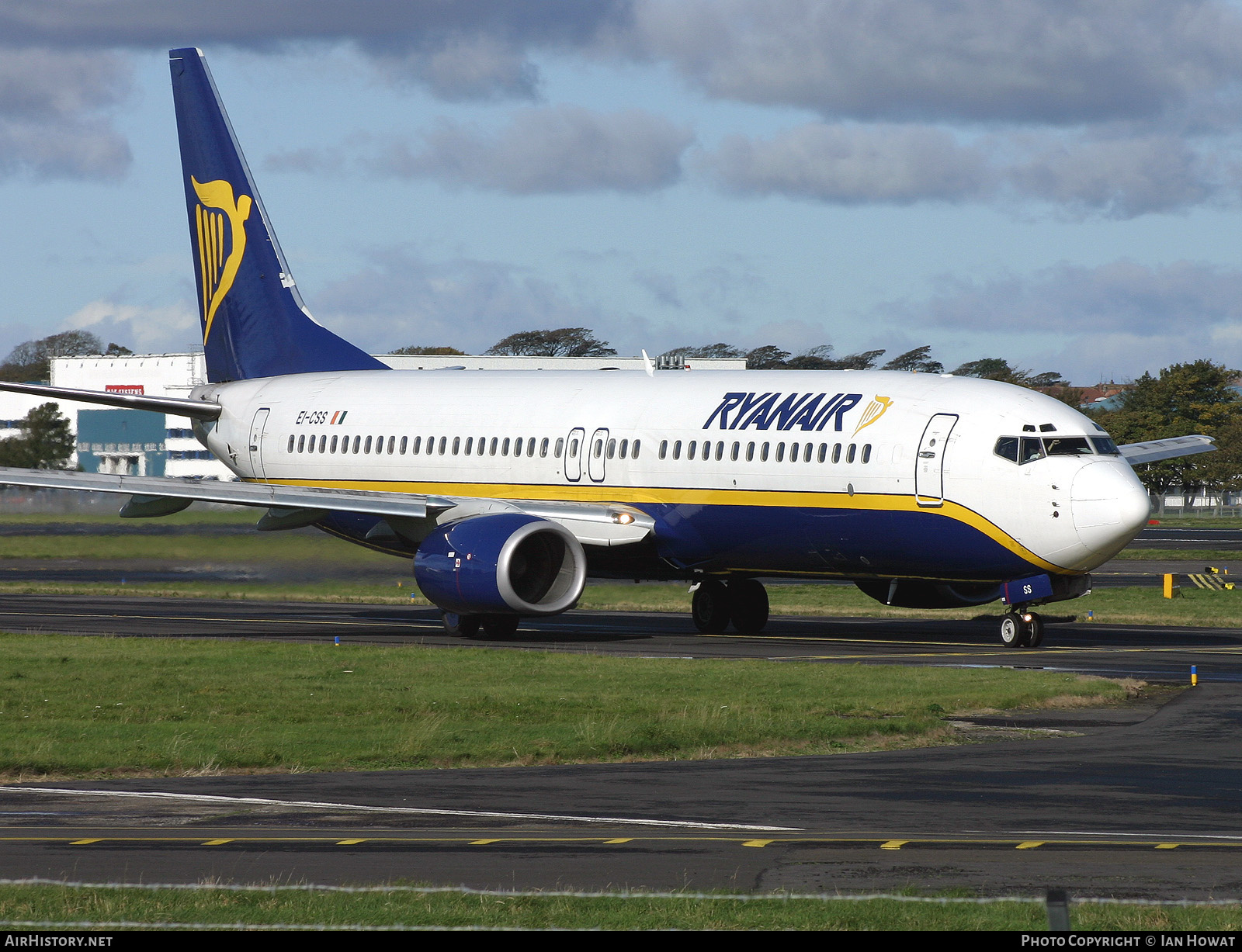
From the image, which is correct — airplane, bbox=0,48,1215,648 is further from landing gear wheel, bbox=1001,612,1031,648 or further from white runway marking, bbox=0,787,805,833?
white runway marking, bbox=0,787,805,833

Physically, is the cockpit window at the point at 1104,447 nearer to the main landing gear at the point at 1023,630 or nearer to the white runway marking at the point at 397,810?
the main landing gear at the point at 1023,630

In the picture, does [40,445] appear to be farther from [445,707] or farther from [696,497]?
[445,707]

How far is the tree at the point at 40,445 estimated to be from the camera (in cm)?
8627

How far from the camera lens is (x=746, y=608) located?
114 ft

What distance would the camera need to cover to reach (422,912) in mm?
10484

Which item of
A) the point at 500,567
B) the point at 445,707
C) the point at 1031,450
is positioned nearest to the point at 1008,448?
the point at 1031,450

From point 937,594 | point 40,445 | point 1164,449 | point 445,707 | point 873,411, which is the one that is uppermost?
point 40,445

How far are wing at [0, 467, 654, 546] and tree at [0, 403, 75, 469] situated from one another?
4287cm

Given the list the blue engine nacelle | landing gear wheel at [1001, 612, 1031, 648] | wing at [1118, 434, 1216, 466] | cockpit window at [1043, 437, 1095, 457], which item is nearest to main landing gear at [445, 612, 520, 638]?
the blue engine nacelle

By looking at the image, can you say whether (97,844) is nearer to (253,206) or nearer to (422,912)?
(422,912)

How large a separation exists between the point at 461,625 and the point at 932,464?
32.4 feet

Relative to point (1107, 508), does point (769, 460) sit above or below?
above

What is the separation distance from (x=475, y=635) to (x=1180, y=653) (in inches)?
517
